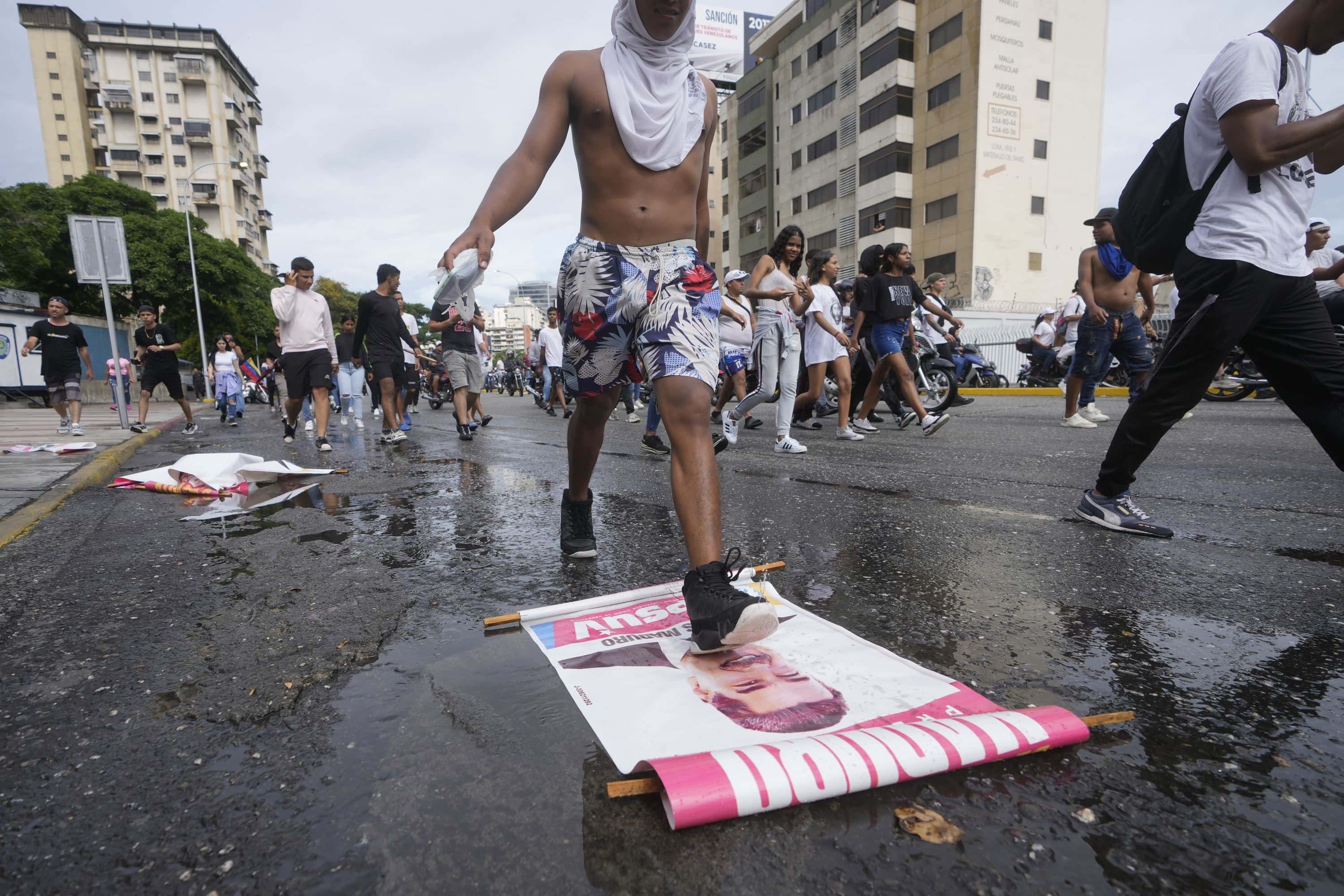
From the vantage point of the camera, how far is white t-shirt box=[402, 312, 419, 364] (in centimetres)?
861

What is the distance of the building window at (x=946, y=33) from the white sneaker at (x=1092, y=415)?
3627 cm

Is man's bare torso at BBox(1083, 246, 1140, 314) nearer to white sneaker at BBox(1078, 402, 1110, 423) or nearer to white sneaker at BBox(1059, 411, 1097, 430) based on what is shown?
white sneaker at BBox(1059, 411, 1097, 430)

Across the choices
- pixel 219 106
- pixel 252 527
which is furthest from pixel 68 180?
pixel 252 527

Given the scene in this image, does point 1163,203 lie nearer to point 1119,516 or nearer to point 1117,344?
point 1119,516

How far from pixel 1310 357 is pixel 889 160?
41.0 meters

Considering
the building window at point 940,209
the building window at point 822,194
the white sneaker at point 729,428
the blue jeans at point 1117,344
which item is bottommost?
the white sneaker at point 729,428

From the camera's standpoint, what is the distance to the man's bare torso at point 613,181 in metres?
2.13

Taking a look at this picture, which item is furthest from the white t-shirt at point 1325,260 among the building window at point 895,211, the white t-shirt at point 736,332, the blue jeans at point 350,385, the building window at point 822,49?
the building window at point 822,49

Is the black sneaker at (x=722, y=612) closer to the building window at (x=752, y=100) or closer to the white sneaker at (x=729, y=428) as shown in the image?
the white sneaker at (x=729, y=428)

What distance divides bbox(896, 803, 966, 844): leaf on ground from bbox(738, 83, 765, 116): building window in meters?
55.6

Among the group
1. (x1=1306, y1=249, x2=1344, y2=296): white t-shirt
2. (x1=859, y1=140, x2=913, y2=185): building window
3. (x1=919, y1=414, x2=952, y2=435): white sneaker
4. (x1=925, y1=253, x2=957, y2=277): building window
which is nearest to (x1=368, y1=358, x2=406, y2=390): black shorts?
(x1=919, y1=414, x2=952, y2=435): white sneaker

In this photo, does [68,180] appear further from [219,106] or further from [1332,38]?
[1332,38]

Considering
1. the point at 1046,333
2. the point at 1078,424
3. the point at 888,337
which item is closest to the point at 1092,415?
the point at 1078,424

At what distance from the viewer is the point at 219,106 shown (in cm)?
6500
